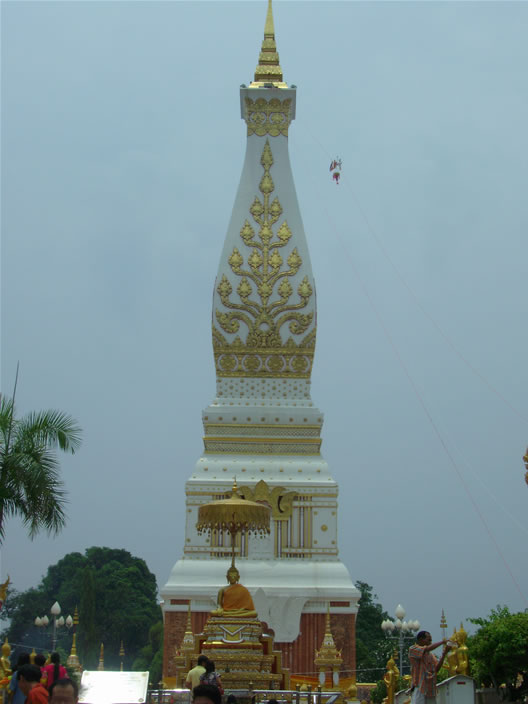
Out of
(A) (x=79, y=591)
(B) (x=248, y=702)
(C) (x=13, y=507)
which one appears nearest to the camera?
(B) (x=248, y=702)

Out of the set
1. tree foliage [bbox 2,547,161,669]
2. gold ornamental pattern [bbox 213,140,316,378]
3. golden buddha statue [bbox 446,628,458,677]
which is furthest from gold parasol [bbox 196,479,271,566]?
tree foliage [bbox 2,547,161,669]

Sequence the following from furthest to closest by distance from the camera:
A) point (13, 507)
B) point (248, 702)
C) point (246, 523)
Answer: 1. point (246, 523)
2. point (13, 507)
3. point (248, 702)

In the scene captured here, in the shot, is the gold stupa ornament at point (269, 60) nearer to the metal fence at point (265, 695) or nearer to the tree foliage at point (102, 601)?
the metal fence at point (265, 695)

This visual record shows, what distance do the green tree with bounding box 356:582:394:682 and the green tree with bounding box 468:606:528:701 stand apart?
1800 cm

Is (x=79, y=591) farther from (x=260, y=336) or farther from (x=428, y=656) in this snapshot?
(x=428, y=656)

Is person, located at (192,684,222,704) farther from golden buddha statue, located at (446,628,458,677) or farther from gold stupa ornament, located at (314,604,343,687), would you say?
gold stupa ornament, located at (314,604,343,687)

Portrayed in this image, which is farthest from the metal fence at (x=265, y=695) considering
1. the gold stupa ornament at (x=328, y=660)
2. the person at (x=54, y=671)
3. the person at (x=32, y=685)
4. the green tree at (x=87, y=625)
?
the green tree at (x=87, y=625)

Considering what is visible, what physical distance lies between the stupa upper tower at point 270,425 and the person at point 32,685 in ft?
54.5

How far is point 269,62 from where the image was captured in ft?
99.8

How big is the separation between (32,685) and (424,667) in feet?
18.3

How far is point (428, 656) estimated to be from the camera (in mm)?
12188

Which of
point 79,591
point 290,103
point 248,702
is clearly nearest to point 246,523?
point 248,702

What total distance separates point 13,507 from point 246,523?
4796 mm

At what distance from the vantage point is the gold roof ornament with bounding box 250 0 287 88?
30.1 m
